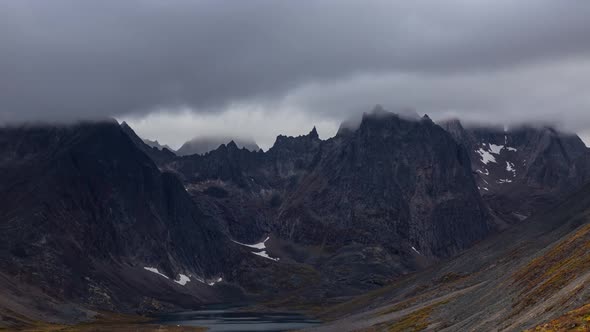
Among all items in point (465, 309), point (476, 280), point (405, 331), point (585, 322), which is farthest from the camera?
point (476, 280)

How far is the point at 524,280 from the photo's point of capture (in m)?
109

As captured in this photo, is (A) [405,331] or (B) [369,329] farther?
(B) [369,329]

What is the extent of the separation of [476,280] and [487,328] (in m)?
88.4

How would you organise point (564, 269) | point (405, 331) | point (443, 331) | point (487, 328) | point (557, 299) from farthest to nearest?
point (405, 331) < point (443, 331) < point (564, 269) < point (487, 328) < point (557, 299)

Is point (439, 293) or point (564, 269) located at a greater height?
point (564, 269)

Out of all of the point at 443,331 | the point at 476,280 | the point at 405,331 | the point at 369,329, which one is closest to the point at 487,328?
the point at 443,331

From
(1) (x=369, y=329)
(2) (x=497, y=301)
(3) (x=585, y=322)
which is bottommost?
(1) (x=369, y=329)

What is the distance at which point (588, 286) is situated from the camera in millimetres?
70938

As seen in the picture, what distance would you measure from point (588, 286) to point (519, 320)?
9.79m

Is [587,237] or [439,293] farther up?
[587,237]

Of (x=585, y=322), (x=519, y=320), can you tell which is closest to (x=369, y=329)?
(x=519, y=320)

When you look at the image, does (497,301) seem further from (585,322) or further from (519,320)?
(585,322)

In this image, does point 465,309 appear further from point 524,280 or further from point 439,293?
point 439,293

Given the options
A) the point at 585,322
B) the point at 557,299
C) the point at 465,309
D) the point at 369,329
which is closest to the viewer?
the point at 585,322
